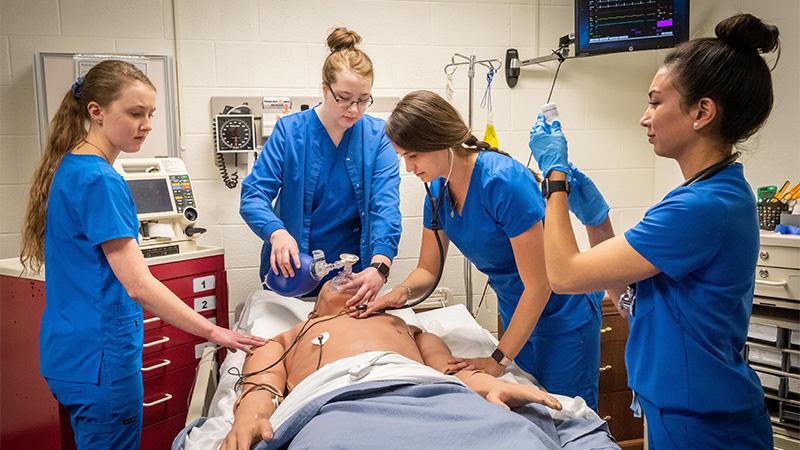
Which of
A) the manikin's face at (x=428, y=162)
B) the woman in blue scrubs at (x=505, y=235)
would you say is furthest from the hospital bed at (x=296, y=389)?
the manikin's face at (x=428, y=162)

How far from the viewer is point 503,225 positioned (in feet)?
5.88

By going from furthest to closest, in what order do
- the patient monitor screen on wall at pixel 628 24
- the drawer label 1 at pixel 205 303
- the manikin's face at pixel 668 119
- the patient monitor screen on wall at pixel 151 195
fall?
1. the patient monitor screen on wall at pixel 628 24
2. the drawer label 1 at pixel 205 303
3. the patient monitor screen on wall at pixel 151 195
4. the manikin's face at pixel 668 119

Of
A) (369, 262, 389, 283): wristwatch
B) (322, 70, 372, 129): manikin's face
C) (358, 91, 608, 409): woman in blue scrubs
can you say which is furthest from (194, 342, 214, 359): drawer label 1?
(358, 91, 608, 409): woman in blue scrubs

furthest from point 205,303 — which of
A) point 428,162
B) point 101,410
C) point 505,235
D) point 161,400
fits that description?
point 505,235

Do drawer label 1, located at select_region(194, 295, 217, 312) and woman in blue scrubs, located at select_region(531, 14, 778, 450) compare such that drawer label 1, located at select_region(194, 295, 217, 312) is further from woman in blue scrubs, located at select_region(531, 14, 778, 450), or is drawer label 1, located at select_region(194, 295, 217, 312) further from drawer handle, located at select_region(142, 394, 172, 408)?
woman in blue scrubs, located at select_region(531, 14, 778, 450)

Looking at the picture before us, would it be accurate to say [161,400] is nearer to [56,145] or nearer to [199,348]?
[199,348]

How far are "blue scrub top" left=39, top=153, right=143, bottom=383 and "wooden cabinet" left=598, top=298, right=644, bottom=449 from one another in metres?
2.02

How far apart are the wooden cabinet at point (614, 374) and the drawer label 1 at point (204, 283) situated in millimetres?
1710

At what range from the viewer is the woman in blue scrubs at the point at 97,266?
1.60 meters

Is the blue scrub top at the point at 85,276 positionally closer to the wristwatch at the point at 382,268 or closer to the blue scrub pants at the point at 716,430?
the wristwatch at the point at 382,268

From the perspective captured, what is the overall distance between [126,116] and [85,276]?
1.40 ft

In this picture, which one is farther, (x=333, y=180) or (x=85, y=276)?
(x=333, y=180)

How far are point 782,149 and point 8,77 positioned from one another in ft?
11.3

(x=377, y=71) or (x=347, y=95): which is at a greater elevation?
(x=377, y=71)
